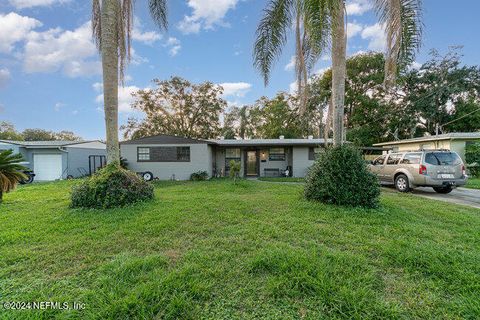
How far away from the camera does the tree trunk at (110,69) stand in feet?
20.4

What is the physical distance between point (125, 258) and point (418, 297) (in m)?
3.49

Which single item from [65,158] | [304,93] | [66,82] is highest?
[66,82]

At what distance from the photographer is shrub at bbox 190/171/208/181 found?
13273 mm

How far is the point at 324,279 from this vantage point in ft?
7.52

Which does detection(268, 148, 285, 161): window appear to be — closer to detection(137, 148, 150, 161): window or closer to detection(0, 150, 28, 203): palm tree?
detection(137, 148, 150, 161): window

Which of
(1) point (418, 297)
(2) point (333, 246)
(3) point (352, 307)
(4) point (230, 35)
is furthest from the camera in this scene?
(4) point (230, 35)

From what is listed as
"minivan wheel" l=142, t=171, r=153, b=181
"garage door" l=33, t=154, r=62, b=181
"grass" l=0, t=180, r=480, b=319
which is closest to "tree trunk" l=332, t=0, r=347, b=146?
"grass" l=0, t=180, r=480, b=319

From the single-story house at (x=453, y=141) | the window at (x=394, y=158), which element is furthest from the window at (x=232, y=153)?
the single-story house at (x=453, y=141)

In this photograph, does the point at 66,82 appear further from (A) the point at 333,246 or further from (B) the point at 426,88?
(B) the point at 426,88

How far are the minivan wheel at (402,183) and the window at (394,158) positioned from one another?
65 cm

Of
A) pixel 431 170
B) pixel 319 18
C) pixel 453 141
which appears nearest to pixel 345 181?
pixel 319 18

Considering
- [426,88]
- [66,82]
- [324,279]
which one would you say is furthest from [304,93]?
[426,88]

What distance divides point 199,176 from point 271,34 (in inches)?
362

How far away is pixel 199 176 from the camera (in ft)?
43.5
